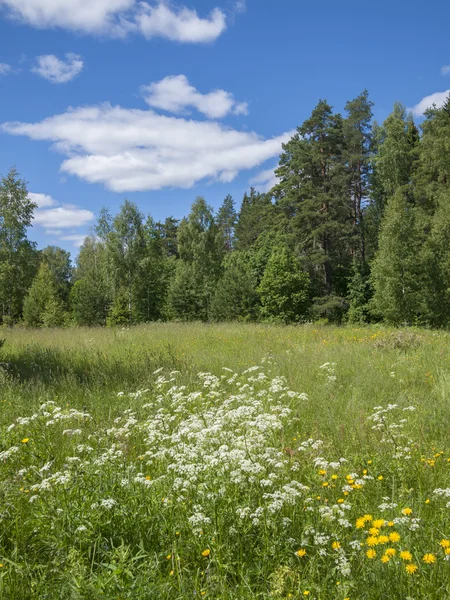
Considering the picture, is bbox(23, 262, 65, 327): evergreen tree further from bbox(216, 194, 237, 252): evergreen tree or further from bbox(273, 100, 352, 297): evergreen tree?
bbox(216, 194, 237, 252): evergreen tree

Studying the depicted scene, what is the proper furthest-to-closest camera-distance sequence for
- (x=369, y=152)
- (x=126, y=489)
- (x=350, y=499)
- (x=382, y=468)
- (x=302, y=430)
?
(x=369, y=152) → (x=302, y=430) → (x=382, y=468) → (x=350, y=499) → (x=126, y=489)

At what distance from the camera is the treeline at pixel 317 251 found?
2369cm

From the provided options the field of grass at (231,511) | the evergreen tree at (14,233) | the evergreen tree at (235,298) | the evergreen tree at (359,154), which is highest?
the evergreen tree at (359,154)

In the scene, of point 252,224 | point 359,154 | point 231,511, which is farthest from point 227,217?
point 231,511

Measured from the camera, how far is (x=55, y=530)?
7.22 ft

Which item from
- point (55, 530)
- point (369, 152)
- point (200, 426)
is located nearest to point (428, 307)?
point (369, 152)

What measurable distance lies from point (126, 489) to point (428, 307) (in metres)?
25.1

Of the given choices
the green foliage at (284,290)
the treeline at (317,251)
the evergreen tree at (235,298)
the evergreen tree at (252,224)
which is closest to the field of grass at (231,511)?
the treeline at (317,251)


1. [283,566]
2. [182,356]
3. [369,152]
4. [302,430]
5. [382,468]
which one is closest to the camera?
[283,566]

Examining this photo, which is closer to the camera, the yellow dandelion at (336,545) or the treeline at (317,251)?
the yellow dandelion at (336,545)

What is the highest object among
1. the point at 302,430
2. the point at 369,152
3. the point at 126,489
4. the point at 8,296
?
the point at 369,152

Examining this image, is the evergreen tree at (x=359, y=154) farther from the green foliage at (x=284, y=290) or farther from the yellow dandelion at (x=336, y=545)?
the yellow dandelion at (x=336, y=545)

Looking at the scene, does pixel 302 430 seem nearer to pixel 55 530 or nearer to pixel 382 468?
pixel 382 468

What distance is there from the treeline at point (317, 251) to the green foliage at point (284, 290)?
8 cm
